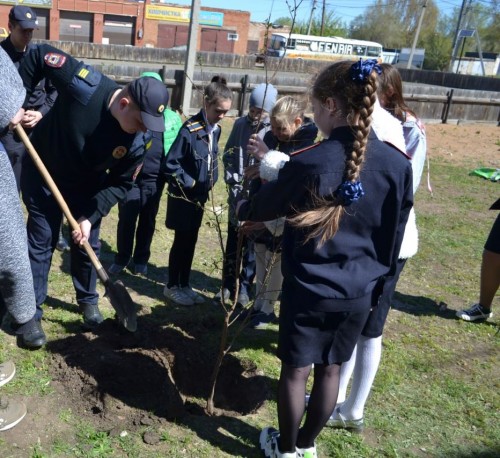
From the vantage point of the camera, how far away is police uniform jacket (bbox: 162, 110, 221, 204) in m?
4.32

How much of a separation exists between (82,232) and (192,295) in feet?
4.78

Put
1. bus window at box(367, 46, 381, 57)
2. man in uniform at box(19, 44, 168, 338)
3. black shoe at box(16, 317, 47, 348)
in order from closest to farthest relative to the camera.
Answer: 1. man in uniform at box(19, 44, 168, 338)
2. black shoe at box(16, 317, 47, 348)
3. bus window at box(367, 46, 381, 57)

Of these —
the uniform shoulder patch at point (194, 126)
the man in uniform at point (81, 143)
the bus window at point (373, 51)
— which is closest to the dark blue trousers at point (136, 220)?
the uniform shoulder patch at point (194, 126)

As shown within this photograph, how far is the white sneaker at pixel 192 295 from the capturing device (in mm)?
4812

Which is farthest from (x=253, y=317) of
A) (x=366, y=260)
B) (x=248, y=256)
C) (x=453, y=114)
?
(x=453, y=114)

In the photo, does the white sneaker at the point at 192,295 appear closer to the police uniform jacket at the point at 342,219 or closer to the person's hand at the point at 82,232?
the person's hand at the point at 82,232

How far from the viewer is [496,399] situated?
12.8ft

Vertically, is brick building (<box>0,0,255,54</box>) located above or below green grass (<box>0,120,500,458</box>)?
above

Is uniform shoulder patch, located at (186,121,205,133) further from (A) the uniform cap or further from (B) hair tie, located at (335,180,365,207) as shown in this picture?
(B) hair tie, located at (335,180,365,207)

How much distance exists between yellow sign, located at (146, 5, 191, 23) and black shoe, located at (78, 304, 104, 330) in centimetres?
4848

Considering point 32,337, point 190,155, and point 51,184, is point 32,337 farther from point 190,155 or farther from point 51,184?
point 190,155

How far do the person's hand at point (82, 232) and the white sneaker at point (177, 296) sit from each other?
1.23 meters

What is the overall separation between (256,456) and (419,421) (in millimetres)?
1119

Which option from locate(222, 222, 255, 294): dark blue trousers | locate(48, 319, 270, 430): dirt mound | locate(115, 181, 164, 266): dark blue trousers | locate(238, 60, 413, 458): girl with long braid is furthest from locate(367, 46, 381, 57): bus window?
locate(238, 60, 413, 458): girl with long braid
